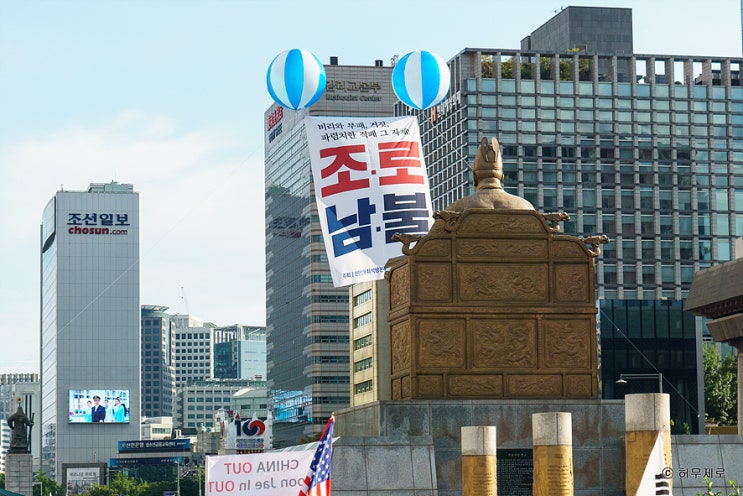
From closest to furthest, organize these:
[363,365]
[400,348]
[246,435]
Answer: [400,348]
[246,435]
[363,365]

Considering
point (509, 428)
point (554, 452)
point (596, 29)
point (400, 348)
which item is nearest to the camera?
point (554, 452)

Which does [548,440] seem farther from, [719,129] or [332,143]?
[719,129]

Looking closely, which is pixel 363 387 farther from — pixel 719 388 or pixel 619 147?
pixel 619 147

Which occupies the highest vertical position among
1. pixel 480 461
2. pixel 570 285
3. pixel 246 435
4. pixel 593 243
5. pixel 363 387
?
pixel 593 243

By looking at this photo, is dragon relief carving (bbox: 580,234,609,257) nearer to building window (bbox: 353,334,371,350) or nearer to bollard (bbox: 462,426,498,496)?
bollard (bbox: 462,426,498,496)

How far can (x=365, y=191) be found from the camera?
33.7 meters

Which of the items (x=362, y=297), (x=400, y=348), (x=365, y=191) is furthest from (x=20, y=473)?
(x=400, y=348)

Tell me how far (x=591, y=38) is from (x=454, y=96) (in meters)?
20.2

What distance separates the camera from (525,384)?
3228cm

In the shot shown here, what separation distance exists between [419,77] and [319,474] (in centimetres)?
2133

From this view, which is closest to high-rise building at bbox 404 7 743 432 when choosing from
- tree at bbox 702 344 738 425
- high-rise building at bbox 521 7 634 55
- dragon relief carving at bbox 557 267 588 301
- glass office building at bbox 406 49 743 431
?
glass office building at bbox 406 49 743 431

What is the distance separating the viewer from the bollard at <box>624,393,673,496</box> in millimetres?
28359

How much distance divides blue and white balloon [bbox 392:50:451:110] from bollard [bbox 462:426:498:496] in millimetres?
11330

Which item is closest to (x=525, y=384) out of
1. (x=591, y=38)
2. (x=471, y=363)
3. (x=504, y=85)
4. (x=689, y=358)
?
(x=471, y=363)
